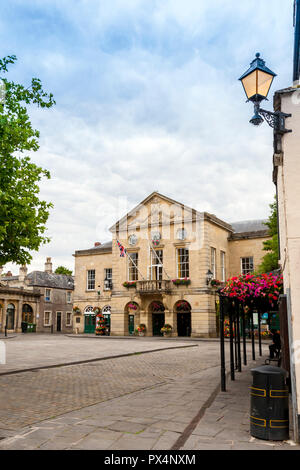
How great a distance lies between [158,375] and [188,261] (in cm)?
2330

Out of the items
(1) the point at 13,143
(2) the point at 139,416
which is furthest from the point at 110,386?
(1) the point at 13,143

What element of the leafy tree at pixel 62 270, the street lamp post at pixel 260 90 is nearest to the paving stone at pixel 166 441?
the street lamp post at pixel 260 90

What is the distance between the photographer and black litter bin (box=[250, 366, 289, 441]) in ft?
17.7

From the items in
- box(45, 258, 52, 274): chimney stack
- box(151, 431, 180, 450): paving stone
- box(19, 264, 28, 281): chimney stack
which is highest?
box(45, 258, 52, 274): chimney stack

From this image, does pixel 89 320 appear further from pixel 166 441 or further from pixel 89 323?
pixel 166 441

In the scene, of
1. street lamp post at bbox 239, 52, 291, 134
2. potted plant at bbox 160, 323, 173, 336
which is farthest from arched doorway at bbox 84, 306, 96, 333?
street lamp post at bbox 239, 52, 291, 134

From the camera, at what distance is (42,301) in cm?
5059

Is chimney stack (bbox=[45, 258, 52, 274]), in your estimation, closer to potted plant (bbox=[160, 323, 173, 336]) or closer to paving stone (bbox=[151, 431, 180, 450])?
potted plant (bbox=[160, 323, 173, 336])

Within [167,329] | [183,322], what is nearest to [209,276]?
[183,322]

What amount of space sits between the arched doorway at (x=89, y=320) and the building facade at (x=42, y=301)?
10.0m

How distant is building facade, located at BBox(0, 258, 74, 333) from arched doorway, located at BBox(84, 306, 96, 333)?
32.8 ft

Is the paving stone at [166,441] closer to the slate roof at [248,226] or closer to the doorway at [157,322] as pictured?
the doorway at [157,322]

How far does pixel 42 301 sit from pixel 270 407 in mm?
47994
